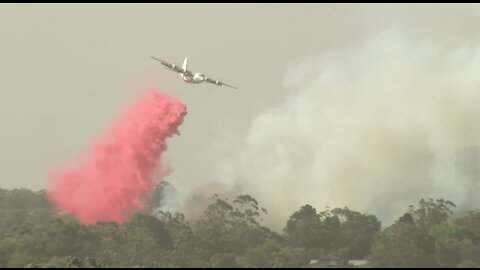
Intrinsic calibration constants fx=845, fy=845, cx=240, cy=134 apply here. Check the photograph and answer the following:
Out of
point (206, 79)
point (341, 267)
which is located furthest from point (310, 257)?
point (206, 79)

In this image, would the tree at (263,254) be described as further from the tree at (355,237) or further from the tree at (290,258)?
the tree at (355,237)

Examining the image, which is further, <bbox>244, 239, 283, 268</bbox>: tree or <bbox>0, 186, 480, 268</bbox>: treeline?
<bbox>244, 239, 283, 268</bbox>: tree

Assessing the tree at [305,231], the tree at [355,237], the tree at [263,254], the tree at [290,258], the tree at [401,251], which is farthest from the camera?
the tree at [305,231]

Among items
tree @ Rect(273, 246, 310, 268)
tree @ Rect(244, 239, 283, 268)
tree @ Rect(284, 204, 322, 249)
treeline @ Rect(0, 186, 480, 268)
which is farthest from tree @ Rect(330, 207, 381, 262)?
tree @ Rect(273, 246, 310, 268)

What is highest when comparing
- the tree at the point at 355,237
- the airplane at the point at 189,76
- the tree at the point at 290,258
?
the airplane at the point at 189,76

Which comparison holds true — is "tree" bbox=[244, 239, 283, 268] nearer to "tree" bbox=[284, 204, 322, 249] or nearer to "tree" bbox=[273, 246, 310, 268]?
"tree" bbox=[273, 246, 310, 268]

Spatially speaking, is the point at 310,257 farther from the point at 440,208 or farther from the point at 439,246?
the point at 440,208

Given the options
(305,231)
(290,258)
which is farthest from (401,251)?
(305,231)

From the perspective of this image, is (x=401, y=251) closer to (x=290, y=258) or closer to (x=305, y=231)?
(x=290, y=258)

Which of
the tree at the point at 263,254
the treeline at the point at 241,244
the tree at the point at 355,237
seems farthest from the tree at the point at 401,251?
the tree at the point at 263,254
